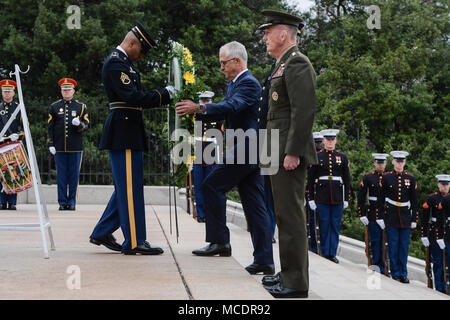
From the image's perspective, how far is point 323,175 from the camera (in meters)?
10.5

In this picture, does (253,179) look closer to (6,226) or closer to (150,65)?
(6,226)

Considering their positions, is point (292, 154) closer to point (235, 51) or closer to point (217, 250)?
point (235, 51)

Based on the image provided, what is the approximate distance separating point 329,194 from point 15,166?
584 cm

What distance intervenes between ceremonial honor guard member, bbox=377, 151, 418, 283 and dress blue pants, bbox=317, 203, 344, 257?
147cm

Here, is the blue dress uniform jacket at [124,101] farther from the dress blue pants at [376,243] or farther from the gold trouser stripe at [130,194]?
the dress blue pants at [376,243]

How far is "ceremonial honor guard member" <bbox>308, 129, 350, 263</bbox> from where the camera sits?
10148mm

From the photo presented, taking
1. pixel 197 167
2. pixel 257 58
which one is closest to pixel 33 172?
pixel 197 167

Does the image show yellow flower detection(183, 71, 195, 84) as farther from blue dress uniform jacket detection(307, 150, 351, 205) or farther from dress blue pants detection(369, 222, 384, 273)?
dress blue pants detection(369, 222, 384, 273)

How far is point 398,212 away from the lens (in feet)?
37.2

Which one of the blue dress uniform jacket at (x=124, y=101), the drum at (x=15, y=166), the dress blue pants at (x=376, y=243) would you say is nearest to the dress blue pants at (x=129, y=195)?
the blue dress uniform jacket at (x=124, y=101)

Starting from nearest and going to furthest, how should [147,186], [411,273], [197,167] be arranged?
1. [197,167]
2. [411,273]
3. [147,186]

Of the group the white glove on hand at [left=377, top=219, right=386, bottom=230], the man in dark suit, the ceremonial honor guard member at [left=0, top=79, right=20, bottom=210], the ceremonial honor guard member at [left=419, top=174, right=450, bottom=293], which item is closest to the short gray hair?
the man in dark suit

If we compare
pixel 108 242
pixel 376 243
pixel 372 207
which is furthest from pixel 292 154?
pixel 376 243

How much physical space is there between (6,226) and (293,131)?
2639 millimetres
